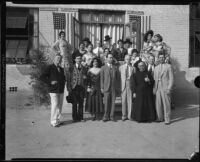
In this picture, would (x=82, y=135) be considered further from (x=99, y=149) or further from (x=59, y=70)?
(x=59, y=70)

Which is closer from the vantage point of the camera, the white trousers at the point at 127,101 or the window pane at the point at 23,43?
the white trousers at the point at 127,101

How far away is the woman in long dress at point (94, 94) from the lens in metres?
4.19

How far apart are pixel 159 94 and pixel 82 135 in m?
1.42

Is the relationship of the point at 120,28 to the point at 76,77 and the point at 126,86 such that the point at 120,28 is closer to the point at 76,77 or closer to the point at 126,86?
the point at 126,86

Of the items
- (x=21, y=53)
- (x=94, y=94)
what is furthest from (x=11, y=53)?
(x=94, y=94)

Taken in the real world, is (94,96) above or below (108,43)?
below

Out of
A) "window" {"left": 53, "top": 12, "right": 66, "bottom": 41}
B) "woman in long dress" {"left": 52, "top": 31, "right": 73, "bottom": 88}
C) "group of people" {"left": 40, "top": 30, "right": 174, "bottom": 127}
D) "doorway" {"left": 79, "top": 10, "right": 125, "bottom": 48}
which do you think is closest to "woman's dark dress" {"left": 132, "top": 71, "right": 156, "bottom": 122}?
"group of people" {"left": 40, "top": 30, "right": 174, "bottom": 127}

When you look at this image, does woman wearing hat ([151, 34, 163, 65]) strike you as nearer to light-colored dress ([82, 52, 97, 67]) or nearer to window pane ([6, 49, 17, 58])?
light-colored dress ([82, 52, 97, 67])

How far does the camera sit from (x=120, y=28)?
458cm

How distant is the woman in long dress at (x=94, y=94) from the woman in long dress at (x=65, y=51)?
31 centimetres

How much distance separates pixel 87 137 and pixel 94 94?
2.47 feet

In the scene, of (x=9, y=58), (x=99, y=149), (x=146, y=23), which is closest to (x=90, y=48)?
(x=146, y=23)

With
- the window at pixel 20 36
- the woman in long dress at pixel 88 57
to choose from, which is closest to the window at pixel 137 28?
→ the woman in long dress at pixel 88 57

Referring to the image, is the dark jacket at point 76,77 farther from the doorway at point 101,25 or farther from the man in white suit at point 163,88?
the man in white suit at point 163,88
